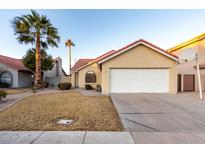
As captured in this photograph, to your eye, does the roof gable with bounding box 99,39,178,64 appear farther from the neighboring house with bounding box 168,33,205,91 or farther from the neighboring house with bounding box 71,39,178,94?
the neighboring house with bounding box 168,33,205,91

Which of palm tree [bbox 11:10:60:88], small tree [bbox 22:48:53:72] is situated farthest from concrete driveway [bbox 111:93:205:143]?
small tree [bbox 22:48:53:72]

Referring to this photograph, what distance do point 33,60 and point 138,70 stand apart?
15.6 metres

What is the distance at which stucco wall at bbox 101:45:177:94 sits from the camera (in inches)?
476

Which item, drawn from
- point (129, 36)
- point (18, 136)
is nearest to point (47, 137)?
point (18, 136)

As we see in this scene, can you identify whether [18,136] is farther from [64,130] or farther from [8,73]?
[8,73]

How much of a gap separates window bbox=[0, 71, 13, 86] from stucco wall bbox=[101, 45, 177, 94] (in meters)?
16.0

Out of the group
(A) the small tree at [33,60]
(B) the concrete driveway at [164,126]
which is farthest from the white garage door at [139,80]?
(A) the small tree at [33,60]

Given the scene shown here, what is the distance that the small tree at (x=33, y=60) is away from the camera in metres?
19.7

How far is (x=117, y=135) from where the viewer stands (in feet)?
13.4

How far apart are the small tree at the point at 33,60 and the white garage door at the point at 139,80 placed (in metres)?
12.8

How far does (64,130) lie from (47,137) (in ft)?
2.03

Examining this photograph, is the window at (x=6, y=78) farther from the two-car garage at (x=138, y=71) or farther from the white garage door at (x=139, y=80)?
the white garage door at (x=139, y=80)

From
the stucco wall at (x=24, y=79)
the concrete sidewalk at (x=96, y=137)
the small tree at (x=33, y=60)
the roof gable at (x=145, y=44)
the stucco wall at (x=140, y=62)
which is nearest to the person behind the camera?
the concrete sidewalk at (x=96, y=137)
